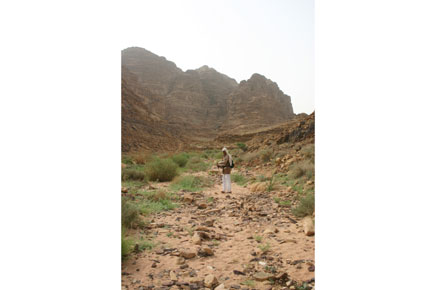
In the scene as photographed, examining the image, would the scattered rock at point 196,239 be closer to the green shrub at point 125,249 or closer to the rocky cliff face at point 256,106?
the green shrub at point 125,249

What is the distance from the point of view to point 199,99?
167ft

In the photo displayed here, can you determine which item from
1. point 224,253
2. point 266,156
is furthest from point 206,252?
point 266,156

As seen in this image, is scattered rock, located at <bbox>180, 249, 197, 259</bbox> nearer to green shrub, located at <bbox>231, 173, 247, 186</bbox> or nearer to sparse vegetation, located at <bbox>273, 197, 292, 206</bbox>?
sparse vegetation, located at <bbox>273, 197, 292, 206</bbox>

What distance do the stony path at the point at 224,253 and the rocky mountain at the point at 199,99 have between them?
87.4 ft

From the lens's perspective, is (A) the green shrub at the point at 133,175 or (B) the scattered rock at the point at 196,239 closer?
(B) the scattered rock at the point at 196,239

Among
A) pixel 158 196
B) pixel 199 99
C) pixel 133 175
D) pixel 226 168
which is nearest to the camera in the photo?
pixel 158 196

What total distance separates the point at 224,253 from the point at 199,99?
50.1 meters

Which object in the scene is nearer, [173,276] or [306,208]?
[173,276]

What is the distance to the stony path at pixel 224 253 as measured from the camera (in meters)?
1.60

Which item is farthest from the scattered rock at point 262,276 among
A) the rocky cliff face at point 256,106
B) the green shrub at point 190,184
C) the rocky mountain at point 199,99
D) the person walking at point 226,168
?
the rocky cliff face at point 256,106

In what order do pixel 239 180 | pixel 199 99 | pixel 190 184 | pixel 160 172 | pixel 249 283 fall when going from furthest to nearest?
1. pixel 199 99
2. pixel 239 180
3. pixel 160 172
4. pixel 190 184
5. pixel 249 283

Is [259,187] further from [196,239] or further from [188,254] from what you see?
[188,254]

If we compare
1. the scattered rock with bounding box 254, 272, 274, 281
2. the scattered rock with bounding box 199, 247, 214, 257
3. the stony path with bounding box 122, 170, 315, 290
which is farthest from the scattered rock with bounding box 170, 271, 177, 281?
the scattered rock with bounding box 254, 272, 274, 281

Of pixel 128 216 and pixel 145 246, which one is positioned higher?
pixel 128 216
